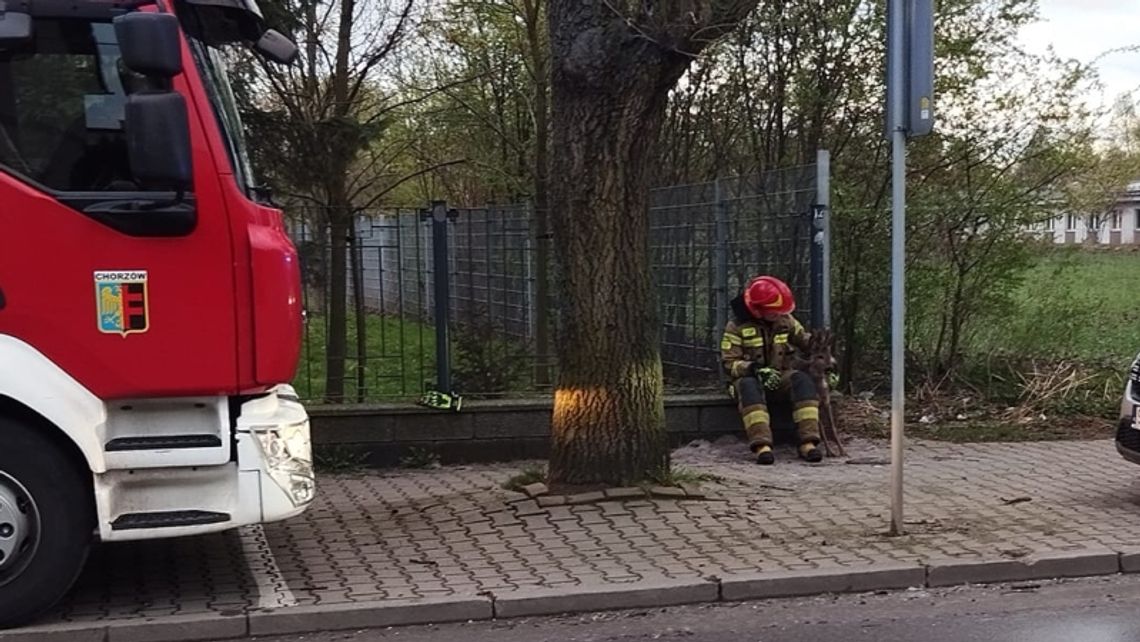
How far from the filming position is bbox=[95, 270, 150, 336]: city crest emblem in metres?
5.24

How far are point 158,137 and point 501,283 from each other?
5465mm

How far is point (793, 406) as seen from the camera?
9.20 meters

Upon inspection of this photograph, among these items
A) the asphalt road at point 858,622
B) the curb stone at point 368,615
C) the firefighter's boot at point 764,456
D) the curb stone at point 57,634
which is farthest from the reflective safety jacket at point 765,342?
the curb stone at point 57,634

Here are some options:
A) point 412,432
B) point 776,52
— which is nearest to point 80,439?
point 412,432

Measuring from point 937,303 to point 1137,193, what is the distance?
20.5ft

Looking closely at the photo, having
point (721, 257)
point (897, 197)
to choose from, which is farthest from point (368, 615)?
point (721, 257)

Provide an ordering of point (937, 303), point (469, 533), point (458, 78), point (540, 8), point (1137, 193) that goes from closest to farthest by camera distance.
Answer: point (469, 533) → point (937, 303) → point (540, 8) → point (458, 78) → point (1137, 193)

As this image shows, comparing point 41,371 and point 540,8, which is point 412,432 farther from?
point 540,8

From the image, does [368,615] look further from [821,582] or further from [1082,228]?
[1082,228]

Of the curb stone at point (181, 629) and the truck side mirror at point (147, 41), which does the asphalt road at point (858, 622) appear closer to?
the curb stone at point (181, 629)

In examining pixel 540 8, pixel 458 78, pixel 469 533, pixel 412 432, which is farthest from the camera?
pixel 458 78

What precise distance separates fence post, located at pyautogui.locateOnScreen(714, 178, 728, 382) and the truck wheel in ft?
19.8

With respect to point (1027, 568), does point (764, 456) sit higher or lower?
higher

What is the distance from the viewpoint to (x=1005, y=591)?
594 cm
